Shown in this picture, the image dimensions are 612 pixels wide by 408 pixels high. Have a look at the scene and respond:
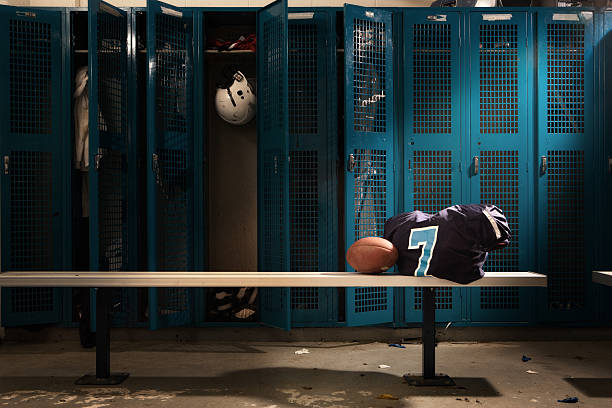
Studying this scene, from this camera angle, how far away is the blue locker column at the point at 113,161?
3840mm

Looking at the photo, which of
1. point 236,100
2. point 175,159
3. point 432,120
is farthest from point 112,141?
point 432,120

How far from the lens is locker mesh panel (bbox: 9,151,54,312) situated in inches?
159

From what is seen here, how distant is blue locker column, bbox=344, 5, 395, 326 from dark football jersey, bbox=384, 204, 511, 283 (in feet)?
3.57

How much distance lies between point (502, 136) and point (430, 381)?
1.92 m

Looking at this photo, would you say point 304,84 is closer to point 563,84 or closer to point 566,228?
point 563,84

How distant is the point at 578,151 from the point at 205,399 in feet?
10.1

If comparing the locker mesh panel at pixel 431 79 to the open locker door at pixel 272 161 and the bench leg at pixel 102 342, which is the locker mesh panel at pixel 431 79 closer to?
the open locker door at pixel 272 161

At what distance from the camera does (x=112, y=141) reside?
3.92 m

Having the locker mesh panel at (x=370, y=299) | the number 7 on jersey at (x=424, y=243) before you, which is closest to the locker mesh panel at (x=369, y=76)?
the locker mesh panel at (x=370, y=299)

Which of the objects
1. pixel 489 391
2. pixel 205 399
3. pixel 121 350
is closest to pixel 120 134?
pixel 121 350

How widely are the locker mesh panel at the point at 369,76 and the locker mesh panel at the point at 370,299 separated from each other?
44.6 inches

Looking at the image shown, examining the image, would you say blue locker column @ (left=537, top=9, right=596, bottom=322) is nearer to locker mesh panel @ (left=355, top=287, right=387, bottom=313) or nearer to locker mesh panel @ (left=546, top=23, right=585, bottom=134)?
locker mesh panel @ (left=546, top=23, right=585, bottom=134)

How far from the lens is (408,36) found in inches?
160

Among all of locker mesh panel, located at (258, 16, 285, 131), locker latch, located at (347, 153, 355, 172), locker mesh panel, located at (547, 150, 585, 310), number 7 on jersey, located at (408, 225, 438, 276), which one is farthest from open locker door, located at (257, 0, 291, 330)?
locker mesh panel, located at (547, 150, 585, 310)
